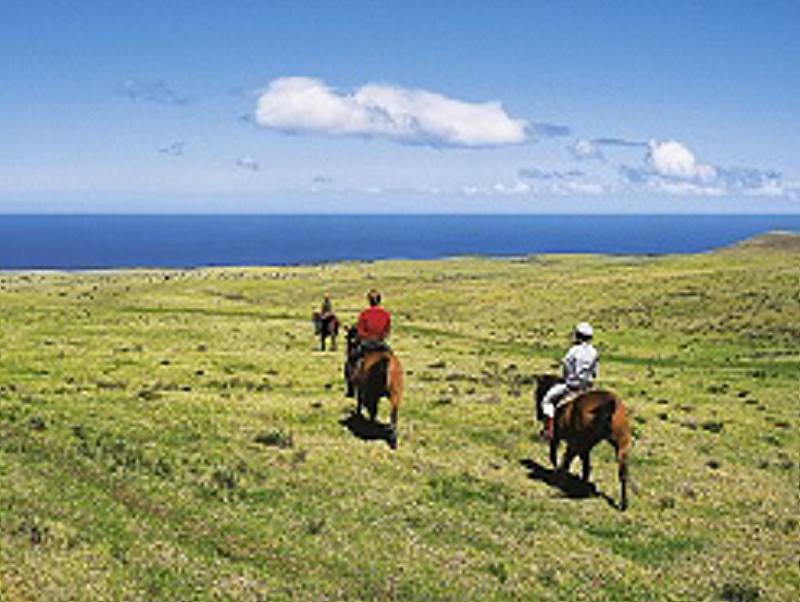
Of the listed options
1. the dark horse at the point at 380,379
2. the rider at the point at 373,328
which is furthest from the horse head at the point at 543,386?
the rider at the point at 373,328

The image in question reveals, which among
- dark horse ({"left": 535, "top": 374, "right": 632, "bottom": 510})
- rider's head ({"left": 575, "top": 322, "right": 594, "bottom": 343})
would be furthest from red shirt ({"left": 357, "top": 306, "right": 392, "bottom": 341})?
rider's head ({"left": 575, "top": 322, "right": 594, "bottom": 343})

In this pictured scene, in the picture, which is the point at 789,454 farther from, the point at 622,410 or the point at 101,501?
the point at 101,501

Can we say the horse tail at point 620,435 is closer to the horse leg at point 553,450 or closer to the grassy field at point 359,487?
the grassy field at point 359,487

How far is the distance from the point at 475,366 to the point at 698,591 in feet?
105

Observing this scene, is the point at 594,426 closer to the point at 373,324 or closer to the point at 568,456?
the point at 568,456

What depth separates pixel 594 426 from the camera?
65.3 feet

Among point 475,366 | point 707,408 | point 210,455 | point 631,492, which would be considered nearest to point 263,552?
point 210,455

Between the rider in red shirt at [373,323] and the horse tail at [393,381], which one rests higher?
the rider in red shirt at [373,323]

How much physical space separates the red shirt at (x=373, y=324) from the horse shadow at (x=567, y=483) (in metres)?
5.68

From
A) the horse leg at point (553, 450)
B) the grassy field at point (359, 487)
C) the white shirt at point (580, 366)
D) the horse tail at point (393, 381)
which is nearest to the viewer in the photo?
the grassy field at point (359, 487)

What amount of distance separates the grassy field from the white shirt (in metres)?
2.72

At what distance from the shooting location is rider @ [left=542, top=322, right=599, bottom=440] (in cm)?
2085

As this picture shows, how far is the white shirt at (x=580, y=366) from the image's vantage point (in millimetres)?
20953

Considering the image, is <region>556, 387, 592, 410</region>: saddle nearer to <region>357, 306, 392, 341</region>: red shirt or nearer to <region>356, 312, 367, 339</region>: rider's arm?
<region>357, 306, 392, 341</region>: red shirt
